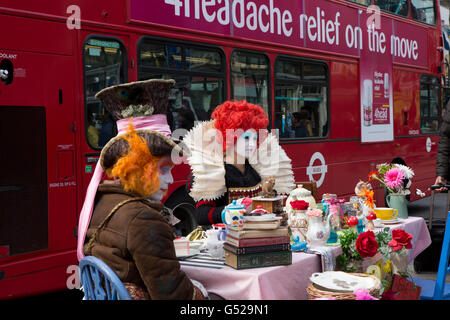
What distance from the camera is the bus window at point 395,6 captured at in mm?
8594

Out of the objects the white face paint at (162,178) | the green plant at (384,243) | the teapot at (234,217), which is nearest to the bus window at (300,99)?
the green plant at (384,243)

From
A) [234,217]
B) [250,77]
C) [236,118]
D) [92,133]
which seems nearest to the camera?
[234,217]

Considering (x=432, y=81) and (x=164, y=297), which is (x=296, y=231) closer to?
(x=164, y=297)

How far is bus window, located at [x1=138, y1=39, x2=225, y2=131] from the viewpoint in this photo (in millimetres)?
5039

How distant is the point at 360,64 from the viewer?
8156mm

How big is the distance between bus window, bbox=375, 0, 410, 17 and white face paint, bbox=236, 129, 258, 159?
18.5 ft

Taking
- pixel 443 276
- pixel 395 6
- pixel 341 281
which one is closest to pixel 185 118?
pixel 443 276

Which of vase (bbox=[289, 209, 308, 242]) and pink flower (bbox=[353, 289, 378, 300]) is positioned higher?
vase (bbox=[289, 209, 308, 242])

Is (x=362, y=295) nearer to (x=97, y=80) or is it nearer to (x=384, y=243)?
(x=384, y=243)

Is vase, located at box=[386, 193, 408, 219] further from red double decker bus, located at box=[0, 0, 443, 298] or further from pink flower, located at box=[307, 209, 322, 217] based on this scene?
red double decker bus, located at box=[0, 0, 443, 298]

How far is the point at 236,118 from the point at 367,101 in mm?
5113

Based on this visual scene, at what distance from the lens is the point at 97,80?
4.61 meters

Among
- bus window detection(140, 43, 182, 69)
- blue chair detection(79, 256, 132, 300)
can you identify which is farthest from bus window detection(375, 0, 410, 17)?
blue chair detection(79, 256, 132, 300)

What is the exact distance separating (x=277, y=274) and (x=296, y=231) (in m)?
0.54
